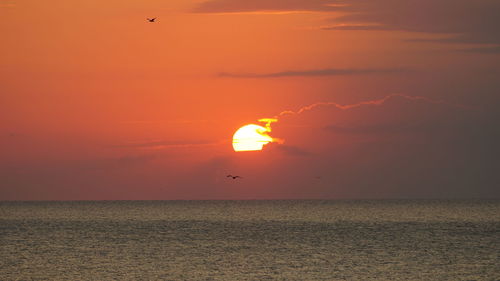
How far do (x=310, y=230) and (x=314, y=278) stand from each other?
5704 cm

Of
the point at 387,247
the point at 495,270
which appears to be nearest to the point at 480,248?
the point at 387,247

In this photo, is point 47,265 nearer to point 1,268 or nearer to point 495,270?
point 1,268

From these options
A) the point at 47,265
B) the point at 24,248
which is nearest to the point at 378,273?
the point at 47,265

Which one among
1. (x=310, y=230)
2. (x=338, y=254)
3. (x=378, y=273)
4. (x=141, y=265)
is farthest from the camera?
(x=310, y=230)

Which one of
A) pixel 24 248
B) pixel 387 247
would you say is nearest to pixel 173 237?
pixel 24 248

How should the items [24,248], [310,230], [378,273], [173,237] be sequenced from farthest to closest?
[310,230] < [173,237] < [24,248] < [378,273]

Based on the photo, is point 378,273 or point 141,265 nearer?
point 378,273

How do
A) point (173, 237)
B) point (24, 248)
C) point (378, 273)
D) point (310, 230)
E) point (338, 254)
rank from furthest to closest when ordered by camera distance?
point (310, 230)
point (173, 237)
point (24, 248)
point (338, 254)
point (378, 273)

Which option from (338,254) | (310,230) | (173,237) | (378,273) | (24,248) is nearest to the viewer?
(378,273)

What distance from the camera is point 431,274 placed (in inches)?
2140

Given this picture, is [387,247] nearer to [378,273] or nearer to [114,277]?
[378,273]

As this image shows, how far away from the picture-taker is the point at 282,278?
2029 inches

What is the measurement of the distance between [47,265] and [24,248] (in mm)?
18497

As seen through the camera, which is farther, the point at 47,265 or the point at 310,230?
the point at 310,230
